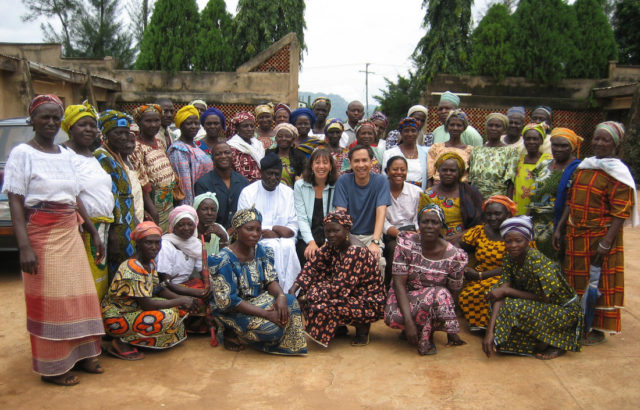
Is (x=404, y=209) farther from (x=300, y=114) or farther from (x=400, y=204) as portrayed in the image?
(x=300, y=114)

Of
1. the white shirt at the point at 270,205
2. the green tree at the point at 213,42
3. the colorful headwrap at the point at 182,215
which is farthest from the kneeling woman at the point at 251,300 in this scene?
the green tree at the point at 213,42

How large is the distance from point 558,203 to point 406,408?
8.57 feet

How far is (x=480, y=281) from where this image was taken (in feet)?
16.2

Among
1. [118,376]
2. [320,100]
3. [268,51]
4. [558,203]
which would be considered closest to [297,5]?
[268,51]

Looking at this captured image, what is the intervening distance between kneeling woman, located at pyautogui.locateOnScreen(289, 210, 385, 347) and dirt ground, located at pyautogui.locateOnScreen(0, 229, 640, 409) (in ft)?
0.71

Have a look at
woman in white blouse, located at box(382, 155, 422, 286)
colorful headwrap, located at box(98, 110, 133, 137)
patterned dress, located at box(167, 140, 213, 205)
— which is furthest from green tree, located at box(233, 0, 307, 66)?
colorful headwrap, located at box(98, 110, 133, 137)

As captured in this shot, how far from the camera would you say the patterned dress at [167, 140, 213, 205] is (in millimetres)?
5762

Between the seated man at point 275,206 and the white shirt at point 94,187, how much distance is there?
1608 mm

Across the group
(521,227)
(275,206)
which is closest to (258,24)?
(275,206)

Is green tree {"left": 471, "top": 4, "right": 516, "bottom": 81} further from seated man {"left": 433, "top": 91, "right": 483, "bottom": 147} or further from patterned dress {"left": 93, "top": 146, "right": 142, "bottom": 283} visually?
patterned dress {"left": 93, "top": 146, "right": 142, "bottom": 283}

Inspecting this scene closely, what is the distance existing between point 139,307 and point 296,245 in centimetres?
189

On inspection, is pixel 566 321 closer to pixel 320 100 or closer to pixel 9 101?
pixel 320 100

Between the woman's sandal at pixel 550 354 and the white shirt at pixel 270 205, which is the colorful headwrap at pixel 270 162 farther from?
the woman's sandal at pixel 550 354

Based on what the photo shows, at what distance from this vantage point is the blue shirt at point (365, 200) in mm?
5340
